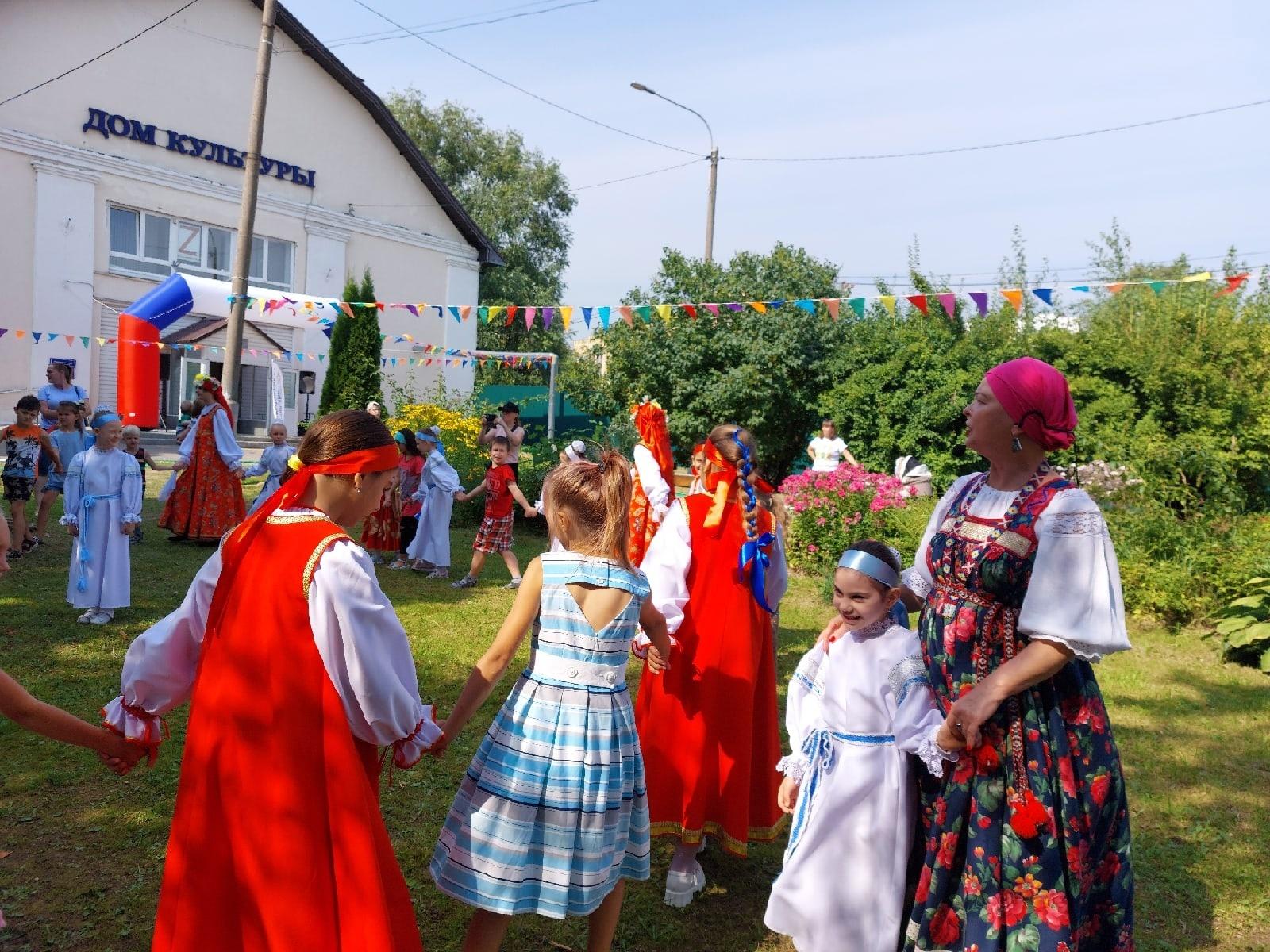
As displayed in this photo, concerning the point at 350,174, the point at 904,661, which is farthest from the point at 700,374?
the point at 350,174

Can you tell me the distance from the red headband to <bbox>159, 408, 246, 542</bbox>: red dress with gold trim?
29.1ft

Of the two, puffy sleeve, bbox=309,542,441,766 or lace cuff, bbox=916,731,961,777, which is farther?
lace cuff, bbox=916,731,961,777

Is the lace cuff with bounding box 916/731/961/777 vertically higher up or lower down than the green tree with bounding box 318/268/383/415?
lower down

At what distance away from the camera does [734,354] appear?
16438 mm

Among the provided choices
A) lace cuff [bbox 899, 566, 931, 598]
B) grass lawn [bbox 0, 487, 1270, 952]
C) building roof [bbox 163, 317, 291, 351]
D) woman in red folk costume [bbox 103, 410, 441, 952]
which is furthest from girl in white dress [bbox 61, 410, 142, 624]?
building roof [bbox 163, 317, 291, 351]

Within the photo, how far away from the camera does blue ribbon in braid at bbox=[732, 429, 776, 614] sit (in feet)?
12.9

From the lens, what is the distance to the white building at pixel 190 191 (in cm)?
2052

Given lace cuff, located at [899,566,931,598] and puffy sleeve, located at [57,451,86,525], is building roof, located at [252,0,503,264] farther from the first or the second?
lace cuff, located at [899,566,931,598]

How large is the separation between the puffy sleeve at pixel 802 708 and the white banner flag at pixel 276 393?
22908 millimetres

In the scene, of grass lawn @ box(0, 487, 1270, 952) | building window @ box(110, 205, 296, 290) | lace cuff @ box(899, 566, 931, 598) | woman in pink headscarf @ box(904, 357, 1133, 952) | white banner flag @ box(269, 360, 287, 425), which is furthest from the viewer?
white banner flag @ box(269, 360, 287, 425)

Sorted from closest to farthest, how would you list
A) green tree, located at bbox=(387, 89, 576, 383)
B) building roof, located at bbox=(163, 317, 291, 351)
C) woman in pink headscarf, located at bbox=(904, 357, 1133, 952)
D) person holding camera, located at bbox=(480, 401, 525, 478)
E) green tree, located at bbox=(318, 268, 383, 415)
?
woman in pink headscarf, located at bbox=(904, 357, 1133, 952) → person holding camera, located at bbox=(480, 401, 525, 478) → green tree, located at bbox=(318, 268, 383, 415) → building roof, located at bbox=(163, 317, 291, 351) → green tree, located at bbox=(387, 89, 576, 383)

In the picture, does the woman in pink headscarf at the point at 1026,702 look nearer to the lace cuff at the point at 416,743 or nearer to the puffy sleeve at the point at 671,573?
the puffy sleeve at the point at 671,573

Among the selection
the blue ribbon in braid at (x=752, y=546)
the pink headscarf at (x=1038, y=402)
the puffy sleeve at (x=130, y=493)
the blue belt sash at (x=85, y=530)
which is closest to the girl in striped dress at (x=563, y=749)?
the blue ribbon in braid at (x=752, y=546)

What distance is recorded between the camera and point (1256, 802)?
518 centimetres
